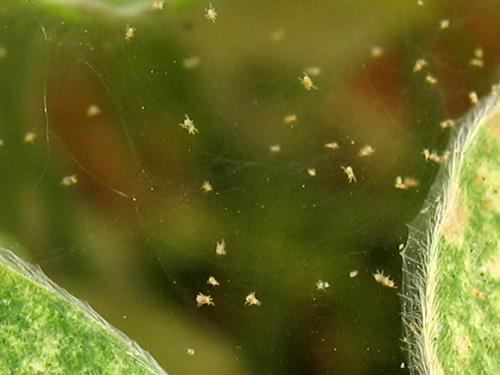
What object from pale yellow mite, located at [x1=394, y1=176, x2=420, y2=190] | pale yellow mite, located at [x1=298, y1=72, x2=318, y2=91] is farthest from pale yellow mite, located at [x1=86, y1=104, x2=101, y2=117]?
pale yellow mite, located at [x1=394, y1=176, x2=420, y2=190]

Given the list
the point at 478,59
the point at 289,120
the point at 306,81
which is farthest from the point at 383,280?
the point at 478,59

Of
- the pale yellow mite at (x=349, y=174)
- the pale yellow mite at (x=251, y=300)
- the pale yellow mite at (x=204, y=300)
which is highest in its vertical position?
the pale yellow mite at (x=349, y=174)

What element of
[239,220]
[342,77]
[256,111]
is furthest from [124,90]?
[342,77]

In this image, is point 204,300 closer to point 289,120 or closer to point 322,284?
point 322,284

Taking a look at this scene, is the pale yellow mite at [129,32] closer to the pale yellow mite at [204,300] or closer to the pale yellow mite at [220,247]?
the pale yellow mite at [220,247]

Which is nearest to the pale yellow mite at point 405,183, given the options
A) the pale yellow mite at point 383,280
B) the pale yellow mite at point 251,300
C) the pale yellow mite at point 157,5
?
the pale yellow mite at point 383,280
